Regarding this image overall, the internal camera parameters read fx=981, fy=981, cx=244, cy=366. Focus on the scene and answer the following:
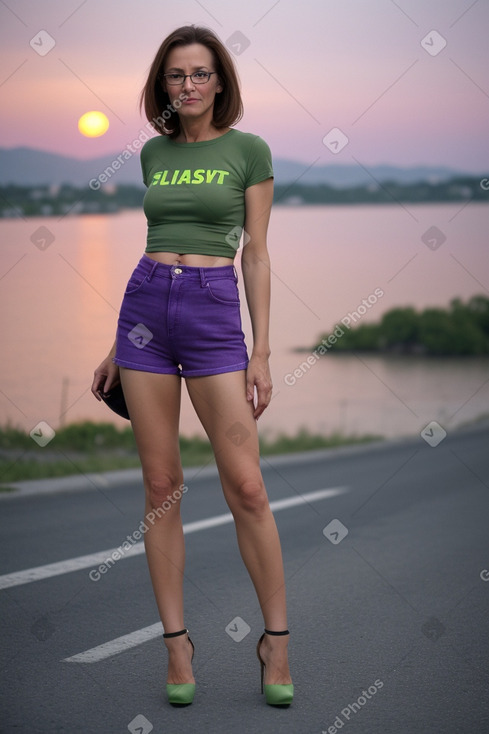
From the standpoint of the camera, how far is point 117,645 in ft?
13.3

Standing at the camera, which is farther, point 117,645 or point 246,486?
point 117,645

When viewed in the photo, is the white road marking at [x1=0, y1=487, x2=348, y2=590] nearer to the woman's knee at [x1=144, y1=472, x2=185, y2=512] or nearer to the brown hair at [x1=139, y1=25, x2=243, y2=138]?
the woman's knee at [x1=144, y1=472, x2=185, y2=512]

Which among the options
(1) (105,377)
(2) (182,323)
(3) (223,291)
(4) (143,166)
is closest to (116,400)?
(1) (105,377)

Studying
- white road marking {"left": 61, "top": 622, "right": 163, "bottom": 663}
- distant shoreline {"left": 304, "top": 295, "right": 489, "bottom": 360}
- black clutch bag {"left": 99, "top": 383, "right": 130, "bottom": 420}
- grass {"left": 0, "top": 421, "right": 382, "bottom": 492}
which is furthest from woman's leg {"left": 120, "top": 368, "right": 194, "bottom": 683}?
distant shoreline {"left": 304, "top": 295, "right": 489, "bottom": 360}

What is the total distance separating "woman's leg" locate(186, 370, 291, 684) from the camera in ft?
10.9

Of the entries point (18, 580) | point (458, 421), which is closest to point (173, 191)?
point (18, 580)

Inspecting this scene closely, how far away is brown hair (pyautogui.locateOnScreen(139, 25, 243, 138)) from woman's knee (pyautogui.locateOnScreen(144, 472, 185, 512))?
3.99ft

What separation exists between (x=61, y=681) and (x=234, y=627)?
971mm

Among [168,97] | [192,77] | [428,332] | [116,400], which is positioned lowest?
[428,332]

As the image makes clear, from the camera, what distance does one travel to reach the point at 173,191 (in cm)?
332

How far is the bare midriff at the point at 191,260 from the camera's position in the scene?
11.0 feet

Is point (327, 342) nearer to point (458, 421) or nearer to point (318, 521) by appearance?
point (318, 521)

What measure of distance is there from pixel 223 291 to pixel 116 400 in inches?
25.7

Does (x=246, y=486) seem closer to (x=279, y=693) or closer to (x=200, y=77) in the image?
(x=279, y=693)
